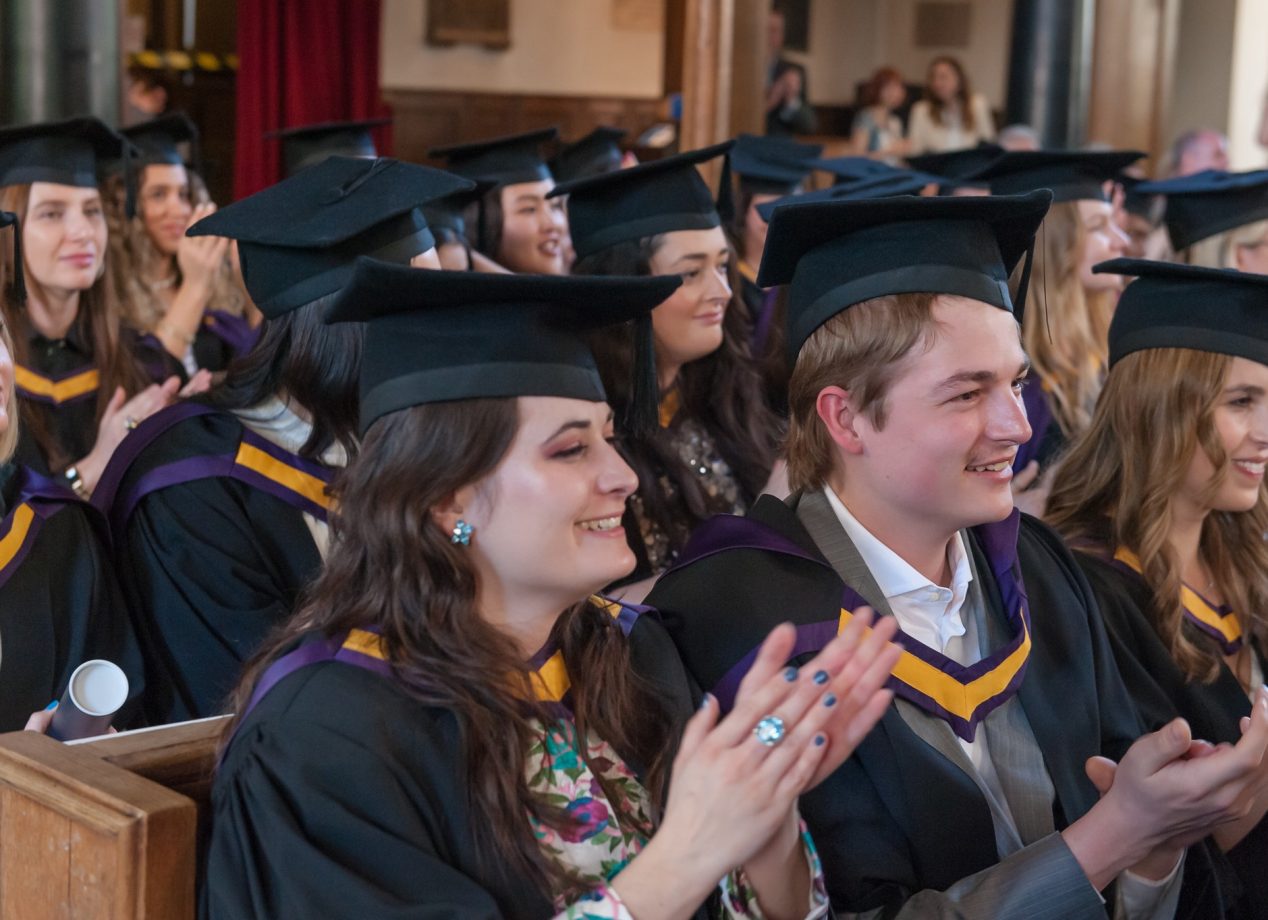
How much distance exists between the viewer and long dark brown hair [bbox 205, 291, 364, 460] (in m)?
2.78

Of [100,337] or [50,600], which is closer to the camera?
[50,600]

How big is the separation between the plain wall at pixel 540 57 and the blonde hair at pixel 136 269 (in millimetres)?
5571

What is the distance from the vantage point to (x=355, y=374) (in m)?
2.77

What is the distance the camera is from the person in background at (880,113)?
40.5ft

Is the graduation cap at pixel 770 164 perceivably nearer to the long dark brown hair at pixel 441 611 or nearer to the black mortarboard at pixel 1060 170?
the black mortarboard at pixel 1060 170

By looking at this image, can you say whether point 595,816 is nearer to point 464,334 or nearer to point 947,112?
point 464,334

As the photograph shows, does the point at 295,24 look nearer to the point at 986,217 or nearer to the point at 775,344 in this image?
the point at 775,344

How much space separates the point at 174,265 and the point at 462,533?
4.27m

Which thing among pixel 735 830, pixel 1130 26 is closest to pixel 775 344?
pixel 735 830

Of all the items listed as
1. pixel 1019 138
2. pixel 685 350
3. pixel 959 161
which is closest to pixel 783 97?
pixel 1019 138

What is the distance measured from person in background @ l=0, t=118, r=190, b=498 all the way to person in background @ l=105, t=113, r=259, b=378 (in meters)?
0.46

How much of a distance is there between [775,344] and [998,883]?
8.90ft

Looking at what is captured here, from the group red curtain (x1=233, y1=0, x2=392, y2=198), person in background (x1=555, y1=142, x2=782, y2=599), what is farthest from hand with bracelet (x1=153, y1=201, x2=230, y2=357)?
red curtain (x1=233, y1=0, x2=392, y2=198)

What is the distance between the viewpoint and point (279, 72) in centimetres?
954
